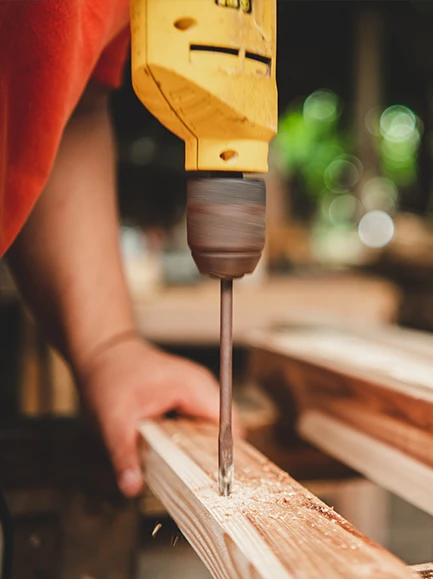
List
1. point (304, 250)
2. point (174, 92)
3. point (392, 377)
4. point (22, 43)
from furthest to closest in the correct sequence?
point (304, 250) → point (392, 377) → point (22, 43) → point (174, 92)

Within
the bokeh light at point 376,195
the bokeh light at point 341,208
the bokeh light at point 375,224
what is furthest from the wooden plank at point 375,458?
the bokeh light at point 341,208

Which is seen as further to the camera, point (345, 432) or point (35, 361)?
point (35, 361)

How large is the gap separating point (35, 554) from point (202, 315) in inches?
44.8

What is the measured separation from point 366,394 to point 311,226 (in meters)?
5.78

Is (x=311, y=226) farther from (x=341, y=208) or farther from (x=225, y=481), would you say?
(x=225, y=481)

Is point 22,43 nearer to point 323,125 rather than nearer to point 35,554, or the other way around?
point 35,554

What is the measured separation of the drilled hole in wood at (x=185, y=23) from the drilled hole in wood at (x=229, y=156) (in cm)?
8

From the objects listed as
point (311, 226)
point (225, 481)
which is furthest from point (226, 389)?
point (311, 226)

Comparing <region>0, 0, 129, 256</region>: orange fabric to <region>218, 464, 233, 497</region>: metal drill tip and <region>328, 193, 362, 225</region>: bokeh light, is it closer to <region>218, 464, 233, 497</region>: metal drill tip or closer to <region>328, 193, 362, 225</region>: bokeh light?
<region>218, 464, 233, 497</region>: metal drill tip

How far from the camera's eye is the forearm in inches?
31.8

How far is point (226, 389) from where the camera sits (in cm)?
48

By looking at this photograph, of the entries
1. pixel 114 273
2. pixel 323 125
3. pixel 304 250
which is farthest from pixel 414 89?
pixel 114 273

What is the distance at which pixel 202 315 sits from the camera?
6.35 feet

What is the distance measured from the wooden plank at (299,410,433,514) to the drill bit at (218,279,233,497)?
0.22m
